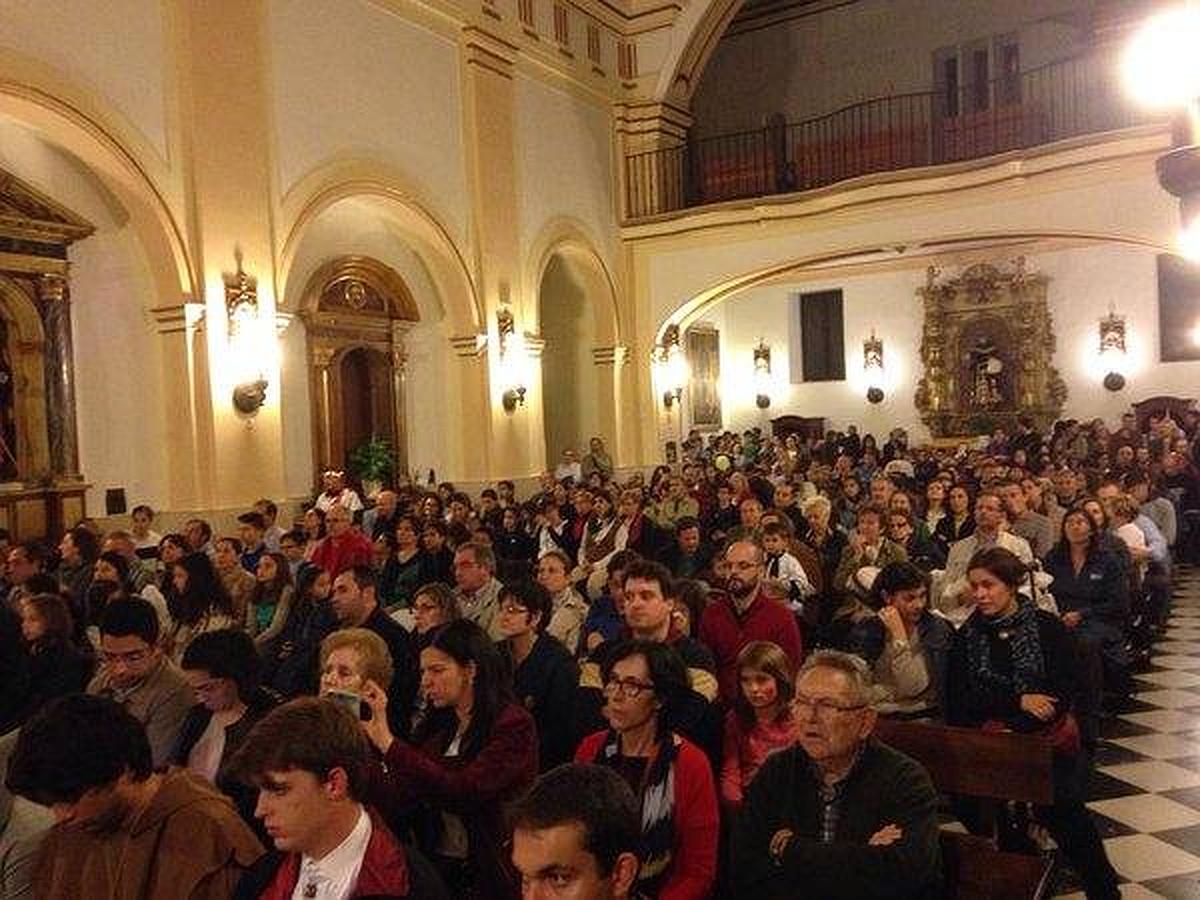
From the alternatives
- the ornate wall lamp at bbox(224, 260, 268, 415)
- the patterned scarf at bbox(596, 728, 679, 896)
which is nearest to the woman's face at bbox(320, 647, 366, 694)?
the patterned scarf at bbox(596, 728, 679, 896)

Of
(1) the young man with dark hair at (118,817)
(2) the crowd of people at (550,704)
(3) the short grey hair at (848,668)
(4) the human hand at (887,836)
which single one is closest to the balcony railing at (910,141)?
(2) the crowd of people at (550,704)

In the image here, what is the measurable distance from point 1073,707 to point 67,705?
3.22 meters

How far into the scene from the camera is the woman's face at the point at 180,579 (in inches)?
216

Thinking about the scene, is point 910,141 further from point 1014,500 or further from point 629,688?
point 629,688

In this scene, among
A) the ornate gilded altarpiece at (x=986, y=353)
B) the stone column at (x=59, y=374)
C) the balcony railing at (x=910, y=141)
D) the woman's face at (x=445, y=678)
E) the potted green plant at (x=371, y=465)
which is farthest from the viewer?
the ornate gilded altarpiece at (x=986, y=353)

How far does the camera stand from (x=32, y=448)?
9.58 meters

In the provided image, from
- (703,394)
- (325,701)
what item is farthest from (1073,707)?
(703,394)

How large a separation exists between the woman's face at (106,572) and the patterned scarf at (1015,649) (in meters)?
4.55

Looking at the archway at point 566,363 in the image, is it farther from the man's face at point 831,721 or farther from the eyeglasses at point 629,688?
the man's face at point 831,721

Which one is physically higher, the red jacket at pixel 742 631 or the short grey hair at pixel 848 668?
the short grey hair at pixel 848 668

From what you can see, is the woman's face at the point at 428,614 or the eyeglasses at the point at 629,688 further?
the woman's face at the point at 428,614

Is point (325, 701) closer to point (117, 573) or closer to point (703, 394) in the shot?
point (117, 573)

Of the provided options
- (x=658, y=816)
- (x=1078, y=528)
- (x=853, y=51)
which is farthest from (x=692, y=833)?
(x=853, y=51)

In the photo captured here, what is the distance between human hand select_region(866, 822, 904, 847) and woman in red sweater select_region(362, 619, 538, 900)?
1055 millimetres
